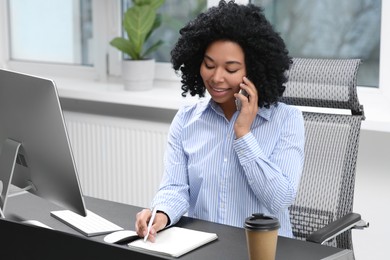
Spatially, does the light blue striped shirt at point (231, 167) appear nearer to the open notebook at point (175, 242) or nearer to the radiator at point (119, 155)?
the open notebook at point (175, 242)

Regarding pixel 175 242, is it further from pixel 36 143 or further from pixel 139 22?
pixel 139 22

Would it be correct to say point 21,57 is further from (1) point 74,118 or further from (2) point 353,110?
(2) point 353,110

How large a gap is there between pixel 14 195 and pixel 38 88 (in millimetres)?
655

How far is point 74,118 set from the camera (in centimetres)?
393

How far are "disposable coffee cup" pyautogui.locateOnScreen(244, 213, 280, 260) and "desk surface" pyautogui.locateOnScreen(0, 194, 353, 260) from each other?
Answer: 0.17 metres

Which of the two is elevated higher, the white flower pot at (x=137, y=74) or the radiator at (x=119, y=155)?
the white flower pot at (x=137, y=74)

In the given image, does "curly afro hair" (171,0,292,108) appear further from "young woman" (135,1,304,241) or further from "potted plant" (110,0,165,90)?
"potted plant" (110,0,165,90)

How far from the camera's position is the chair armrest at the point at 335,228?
202cm

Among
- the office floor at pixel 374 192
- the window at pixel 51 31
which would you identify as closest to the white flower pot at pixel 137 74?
the window at pixel 51 31

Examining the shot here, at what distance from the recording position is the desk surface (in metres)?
1.31

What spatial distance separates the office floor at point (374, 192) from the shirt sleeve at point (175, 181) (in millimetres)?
1062

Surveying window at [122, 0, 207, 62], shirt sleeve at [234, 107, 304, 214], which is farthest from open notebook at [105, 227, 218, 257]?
window at [122, 0, 207, 62]

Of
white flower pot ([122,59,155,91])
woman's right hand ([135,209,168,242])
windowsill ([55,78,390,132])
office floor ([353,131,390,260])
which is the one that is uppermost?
white flower pot ([122,59,155,91])

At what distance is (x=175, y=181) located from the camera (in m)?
2.19
